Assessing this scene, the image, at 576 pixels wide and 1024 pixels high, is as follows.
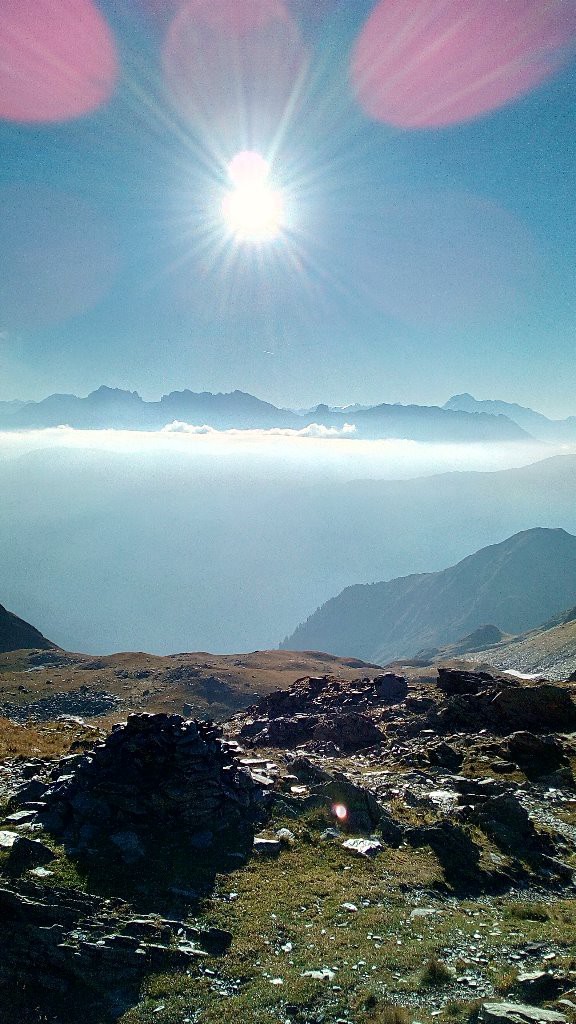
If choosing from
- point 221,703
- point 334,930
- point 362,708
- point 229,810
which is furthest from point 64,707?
point 334,930

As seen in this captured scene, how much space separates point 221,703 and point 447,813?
91370mm

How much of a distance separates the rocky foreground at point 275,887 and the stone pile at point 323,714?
28.8 ft

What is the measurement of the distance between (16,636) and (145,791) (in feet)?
586

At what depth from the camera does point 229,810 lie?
2578cm

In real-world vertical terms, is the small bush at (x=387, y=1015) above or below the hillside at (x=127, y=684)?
above

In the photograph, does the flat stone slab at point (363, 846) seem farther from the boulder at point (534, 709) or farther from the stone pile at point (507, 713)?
the boulder at point (534, 709)

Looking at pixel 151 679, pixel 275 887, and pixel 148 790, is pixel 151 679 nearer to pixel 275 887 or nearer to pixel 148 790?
pixel 148 790

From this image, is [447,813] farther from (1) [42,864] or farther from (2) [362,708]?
(2) [362,708]

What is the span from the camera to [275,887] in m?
21.2

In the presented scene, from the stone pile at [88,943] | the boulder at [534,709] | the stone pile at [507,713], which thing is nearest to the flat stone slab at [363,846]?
the stone pile at [88,943]

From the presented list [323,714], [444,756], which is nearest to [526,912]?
[444,756]

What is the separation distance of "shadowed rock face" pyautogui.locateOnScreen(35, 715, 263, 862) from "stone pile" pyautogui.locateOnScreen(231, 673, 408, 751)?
64.1 feet

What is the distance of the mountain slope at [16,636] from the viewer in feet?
574

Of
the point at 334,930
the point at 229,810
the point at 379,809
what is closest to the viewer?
the point at 334,930
